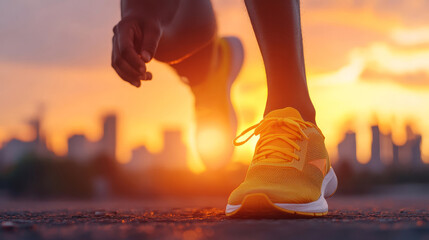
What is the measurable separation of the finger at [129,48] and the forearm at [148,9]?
168mm

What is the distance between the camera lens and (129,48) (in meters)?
1.89

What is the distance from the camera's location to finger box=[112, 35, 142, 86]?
6.32ft

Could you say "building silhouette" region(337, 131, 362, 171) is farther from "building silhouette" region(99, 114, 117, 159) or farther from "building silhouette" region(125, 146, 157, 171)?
"building silhouette" region(125, 146, 157, 171)

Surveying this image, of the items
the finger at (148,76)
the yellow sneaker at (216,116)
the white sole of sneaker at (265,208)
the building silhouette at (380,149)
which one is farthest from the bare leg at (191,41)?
the building silhouette at (380,149)

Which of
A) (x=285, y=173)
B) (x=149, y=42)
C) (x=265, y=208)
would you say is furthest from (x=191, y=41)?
(x=265, y=208)

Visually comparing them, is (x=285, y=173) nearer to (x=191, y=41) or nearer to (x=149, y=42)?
(x=149, y=42)

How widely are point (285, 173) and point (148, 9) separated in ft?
3.31

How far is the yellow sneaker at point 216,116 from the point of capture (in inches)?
135

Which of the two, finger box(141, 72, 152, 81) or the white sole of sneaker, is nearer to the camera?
the white sole of sneaker

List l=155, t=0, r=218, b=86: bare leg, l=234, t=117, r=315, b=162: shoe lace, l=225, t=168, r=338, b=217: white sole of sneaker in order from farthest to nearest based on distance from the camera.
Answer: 1. l=155, t=0, r=218, b=86: bare leg
2. l=234, t=117, r=315, b=162: shoe lace
3. l=225, t=168, r=338, b=217: white sole of sneaker

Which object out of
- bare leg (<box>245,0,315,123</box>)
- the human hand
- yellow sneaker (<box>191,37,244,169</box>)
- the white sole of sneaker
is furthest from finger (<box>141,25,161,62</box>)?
yellow sneaker (<box>191,37,244,169</box>)

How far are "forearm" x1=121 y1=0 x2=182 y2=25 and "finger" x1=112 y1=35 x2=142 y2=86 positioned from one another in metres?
0.20

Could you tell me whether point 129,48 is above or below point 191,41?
below

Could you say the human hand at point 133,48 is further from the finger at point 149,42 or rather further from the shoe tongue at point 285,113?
the shoe tongue at point 285,113
